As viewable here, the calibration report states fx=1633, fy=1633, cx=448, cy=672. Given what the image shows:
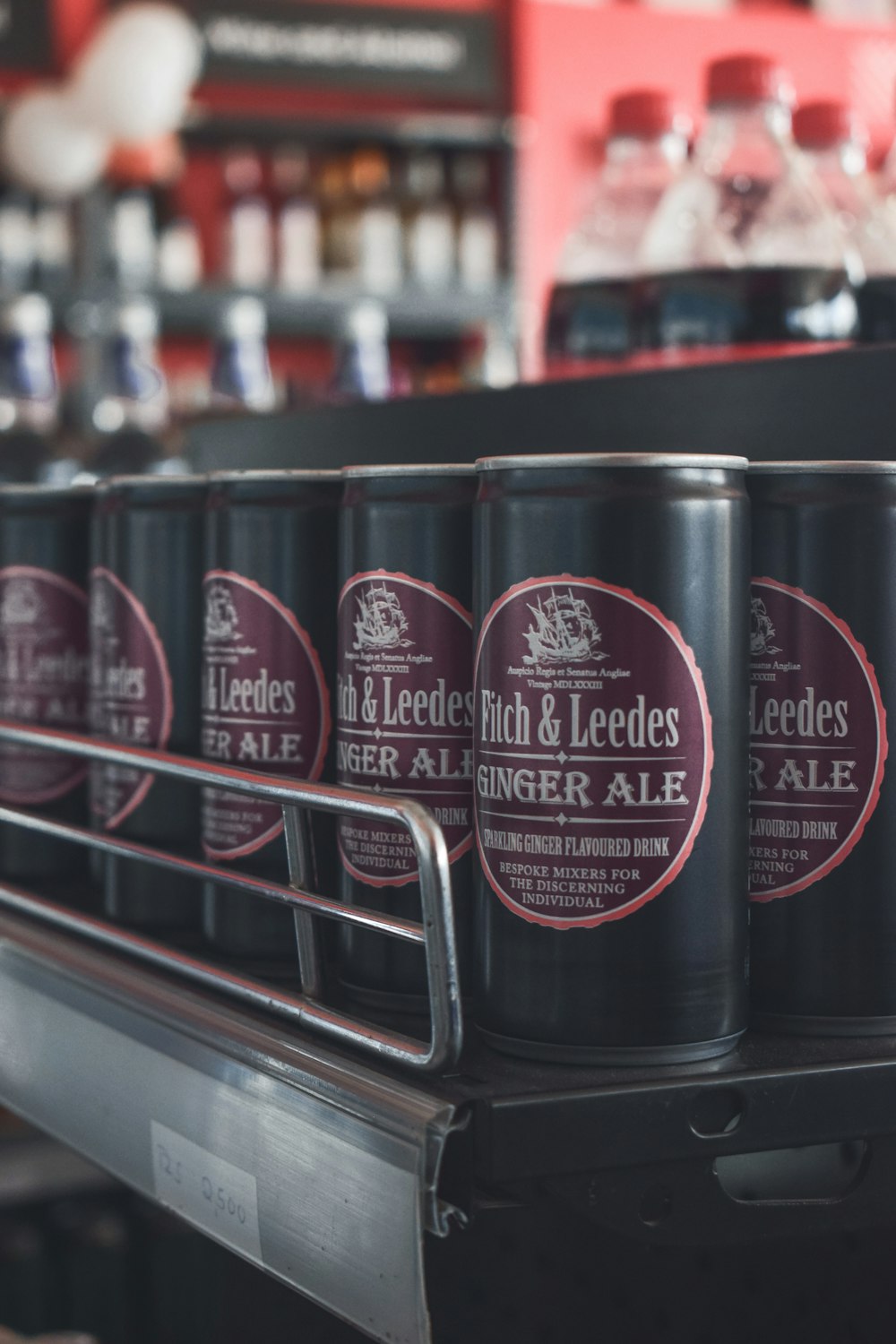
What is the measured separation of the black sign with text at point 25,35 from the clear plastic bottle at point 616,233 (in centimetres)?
285

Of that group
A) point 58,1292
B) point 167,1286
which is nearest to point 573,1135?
point 167,1286

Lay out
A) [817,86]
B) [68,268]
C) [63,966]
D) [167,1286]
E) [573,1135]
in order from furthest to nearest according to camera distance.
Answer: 1. [817,86]
2. [68,268]
3. [167,1286]
4. [63,966]
5. [573,1135]

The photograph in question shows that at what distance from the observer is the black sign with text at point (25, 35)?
3.65 m

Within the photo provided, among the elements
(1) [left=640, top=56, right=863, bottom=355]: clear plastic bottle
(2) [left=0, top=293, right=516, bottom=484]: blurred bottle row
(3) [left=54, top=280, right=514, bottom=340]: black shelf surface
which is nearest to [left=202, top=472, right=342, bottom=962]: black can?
(1) [left=640, top=56, right=863, bottom=355]: clear plastic bottle

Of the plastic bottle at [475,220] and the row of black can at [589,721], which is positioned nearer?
the row of black can at [589,721]

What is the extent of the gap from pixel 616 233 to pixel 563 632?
2.27ft

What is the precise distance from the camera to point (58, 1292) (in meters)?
2.47

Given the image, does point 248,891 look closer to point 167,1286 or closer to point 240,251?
point 167,1286

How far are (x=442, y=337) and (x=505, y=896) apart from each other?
390 centimetres

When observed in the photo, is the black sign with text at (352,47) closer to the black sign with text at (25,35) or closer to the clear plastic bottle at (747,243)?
the black sign with text at (25,35)

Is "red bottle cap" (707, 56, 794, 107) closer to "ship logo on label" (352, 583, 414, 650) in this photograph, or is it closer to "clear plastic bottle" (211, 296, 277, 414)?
"ship logo on label" (352, 583, 414, 650)

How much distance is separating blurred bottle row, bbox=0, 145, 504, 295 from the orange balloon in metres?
0.11

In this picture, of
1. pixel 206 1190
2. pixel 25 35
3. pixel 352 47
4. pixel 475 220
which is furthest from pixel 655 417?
pixel 475 220

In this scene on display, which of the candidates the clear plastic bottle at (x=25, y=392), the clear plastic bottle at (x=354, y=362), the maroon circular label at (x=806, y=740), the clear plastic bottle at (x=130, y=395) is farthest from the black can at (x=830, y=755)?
the clear plastic bottle at (x=25, y=392)
